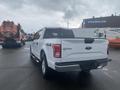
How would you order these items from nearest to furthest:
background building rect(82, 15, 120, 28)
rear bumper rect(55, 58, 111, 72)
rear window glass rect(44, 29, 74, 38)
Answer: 1. rear bumper rect(55, 58, 111, 72)
2. rear window glass rect(44, 29, 74, 38)
3. background building rect(82, 15, 120, 28)

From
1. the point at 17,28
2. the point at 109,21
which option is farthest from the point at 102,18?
the point at 17,28

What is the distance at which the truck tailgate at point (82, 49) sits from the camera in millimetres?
6562

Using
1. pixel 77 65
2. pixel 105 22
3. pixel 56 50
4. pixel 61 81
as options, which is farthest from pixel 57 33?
pixel 105 22

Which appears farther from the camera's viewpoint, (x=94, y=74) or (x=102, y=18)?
(x=102, y=18)

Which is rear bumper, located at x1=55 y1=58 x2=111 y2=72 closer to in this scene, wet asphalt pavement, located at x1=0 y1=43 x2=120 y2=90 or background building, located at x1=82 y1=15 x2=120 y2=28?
wet asphalt pavement, located at x1=0 y1=43 x2=120 y2=90

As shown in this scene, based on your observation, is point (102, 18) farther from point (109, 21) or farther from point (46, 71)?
point (46, 71)

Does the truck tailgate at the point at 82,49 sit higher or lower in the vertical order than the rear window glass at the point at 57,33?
lower

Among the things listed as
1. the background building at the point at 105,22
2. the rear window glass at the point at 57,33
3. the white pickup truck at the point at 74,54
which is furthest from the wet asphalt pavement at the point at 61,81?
the background building at the point at 105,22

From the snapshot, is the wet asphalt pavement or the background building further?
the background building

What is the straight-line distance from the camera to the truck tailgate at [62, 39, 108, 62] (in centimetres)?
656

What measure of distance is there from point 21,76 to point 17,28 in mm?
18080

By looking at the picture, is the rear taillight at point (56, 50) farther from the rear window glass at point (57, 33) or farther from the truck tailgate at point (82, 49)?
the rear window glass at point (57, 33)

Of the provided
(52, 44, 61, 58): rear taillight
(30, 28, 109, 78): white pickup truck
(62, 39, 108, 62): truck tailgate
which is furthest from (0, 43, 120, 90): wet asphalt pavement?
(52, 44, 61, 58): rear taillight

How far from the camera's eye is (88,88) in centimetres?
632
